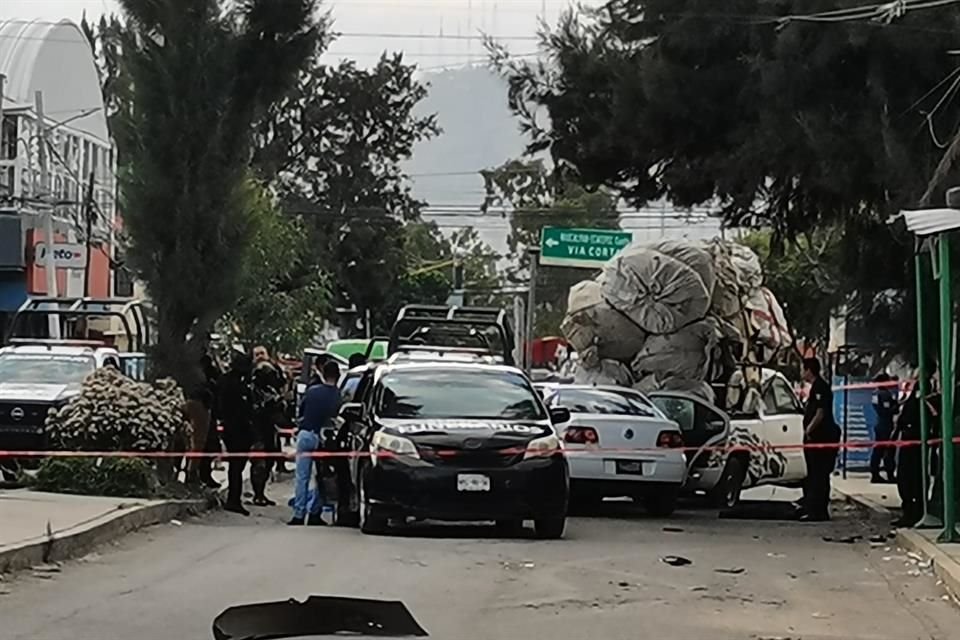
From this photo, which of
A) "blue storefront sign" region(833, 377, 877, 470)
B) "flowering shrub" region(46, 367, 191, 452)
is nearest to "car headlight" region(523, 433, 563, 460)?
Result: "flowering shrub" region(46, 367, 191, 452)

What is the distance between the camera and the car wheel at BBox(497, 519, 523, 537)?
1688cm

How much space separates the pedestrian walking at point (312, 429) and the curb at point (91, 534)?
1173mm

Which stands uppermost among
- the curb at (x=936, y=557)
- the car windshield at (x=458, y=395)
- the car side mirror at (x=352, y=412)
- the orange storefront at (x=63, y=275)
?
the orange storefront at (x=63, y=275)

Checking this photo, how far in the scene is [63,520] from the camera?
14.8 meters

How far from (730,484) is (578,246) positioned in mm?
21726

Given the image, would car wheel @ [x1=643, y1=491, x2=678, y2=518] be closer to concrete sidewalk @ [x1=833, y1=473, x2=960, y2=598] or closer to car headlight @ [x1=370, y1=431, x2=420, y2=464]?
concrete sidewalk @ [x1=833, y1=473, x2=960, y2=598]

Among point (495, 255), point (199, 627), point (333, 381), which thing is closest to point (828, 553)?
point (333, 381)

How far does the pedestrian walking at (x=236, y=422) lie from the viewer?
1912 cm

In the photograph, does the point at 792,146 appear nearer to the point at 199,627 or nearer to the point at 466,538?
Result: the point at 466,538

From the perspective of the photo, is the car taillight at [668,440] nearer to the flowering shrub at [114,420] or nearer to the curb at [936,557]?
the curb at [936,557]

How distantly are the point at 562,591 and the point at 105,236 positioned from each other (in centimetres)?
3670

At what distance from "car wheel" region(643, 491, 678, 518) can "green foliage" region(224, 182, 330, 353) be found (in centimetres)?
1911

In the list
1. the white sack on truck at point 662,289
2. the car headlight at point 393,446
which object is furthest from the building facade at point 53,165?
the car headlight at point 393,446

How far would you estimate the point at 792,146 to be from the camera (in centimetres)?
1803
